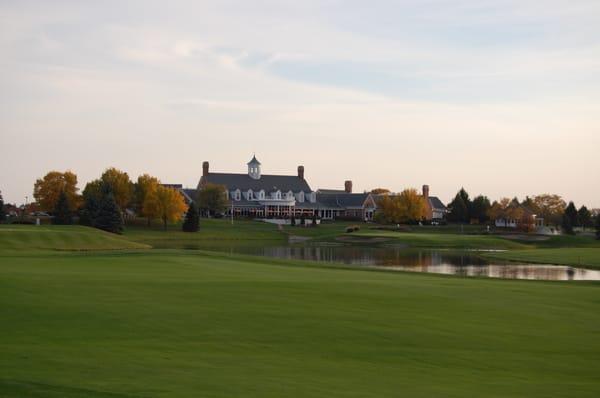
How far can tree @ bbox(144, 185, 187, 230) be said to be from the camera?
320 ft

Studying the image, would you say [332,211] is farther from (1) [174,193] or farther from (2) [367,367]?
(2) [367,367]

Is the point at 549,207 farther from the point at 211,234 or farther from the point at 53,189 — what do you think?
the point at 53,189

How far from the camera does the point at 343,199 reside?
151 metres

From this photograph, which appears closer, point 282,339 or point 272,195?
point 282,339

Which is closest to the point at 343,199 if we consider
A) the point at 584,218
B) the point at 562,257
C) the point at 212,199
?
the point at 212,199

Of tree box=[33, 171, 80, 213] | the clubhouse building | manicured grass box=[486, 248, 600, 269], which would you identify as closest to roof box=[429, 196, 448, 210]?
the clubhouse building

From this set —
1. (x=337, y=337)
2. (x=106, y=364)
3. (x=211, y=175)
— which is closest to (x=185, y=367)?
(x=106, y=364)

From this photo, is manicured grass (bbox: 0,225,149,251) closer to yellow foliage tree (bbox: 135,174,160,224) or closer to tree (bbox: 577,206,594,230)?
yellow foliage tree (bbox: 135,174,160,224)

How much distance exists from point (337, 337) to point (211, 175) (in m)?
127

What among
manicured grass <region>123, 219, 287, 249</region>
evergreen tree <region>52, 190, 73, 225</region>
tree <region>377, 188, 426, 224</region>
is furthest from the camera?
tree <region>377, 188, 426, 224</region>

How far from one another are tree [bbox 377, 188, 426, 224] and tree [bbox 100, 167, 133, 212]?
1766 inches

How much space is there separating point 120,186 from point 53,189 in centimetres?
944

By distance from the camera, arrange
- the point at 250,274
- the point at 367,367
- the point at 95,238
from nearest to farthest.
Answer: the point at 367,367
the point at 250,274
the point at 95,238

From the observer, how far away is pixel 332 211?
15000 cm
